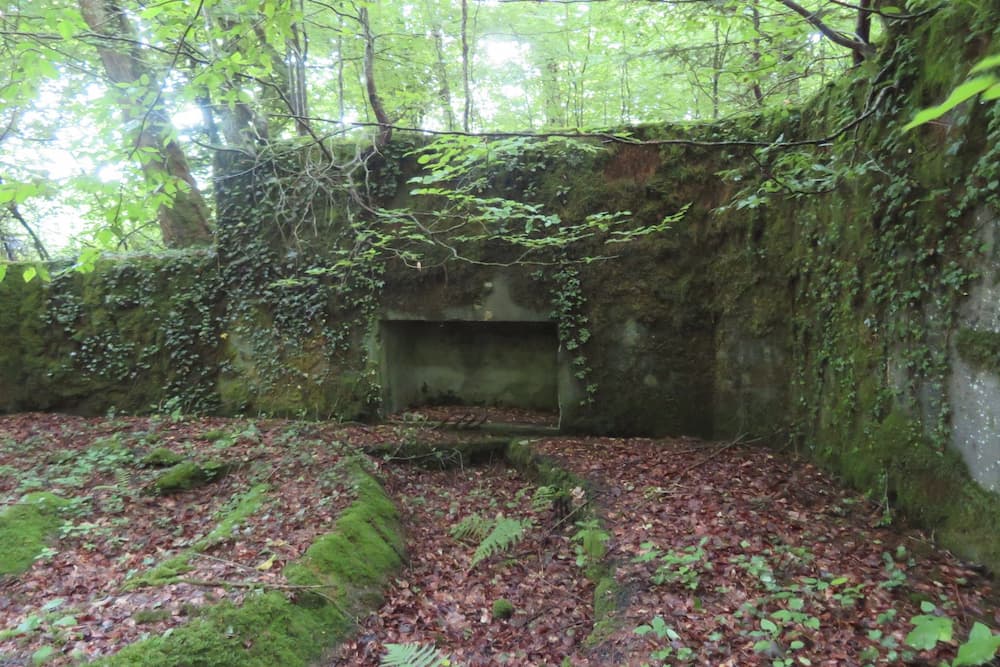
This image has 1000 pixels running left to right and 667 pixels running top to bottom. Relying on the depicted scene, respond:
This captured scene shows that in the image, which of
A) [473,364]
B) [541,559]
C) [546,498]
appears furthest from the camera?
[473,364]

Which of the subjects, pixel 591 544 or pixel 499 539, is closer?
pixel 591 544

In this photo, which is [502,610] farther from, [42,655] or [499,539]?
[42,655]

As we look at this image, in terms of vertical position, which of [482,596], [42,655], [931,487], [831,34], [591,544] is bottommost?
[482,596]

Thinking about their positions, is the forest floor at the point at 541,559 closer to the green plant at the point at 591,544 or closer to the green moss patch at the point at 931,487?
the green plant at the point at 591,544

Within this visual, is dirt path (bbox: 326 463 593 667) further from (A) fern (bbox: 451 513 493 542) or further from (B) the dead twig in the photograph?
(B) the dead twig

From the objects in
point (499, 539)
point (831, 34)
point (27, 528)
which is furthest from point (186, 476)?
point (831, 34)

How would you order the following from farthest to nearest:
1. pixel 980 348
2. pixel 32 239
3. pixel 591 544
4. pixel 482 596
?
pixel 32 239 → pixel 591 544 → pixel 482 596 → pixel 980 348

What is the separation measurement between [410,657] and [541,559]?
1.59 m

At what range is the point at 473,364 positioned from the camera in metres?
7.97

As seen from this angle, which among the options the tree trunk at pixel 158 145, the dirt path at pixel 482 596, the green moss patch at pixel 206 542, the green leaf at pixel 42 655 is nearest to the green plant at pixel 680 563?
the dirt path at pixel 482 596

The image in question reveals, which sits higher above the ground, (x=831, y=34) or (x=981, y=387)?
(x=831, y=34)

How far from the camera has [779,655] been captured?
8.43 feet

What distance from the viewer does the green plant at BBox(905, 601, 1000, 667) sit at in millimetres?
1466

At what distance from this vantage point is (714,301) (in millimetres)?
6398
